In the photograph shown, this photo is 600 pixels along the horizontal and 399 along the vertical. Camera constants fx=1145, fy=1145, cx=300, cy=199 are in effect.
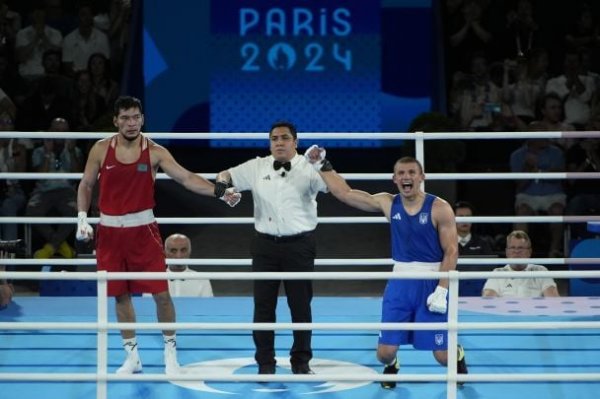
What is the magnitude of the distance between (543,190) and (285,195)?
452 centimetres

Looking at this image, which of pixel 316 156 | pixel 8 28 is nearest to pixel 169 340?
pixel 316 156

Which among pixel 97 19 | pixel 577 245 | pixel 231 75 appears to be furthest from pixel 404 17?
pixel 577 245

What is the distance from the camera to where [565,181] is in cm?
1061

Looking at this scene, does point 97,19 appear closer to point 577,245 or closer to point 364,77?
point 364,77

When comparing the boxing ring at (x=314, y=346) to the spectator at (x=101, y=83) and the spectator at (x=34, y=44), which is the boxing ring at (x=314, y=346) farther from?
the spectator at (x=34, y=44)

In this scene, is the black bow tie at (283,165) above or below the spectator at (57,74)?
below

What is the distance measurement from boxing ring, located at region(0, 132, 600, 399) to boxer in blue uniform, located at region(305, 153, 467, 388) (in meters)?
0.24

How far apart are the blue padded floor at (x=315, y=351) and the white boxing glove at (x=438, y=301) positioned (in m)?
0.47

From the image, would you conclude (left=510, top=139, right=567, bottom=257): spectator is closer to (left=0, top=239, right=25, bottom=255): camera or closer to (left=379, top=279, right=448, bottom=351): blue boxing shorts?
(left=379, top=279, right=448, bottom=351): blue boxing shorts

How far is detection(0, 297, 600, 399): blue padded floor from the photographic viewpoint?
19.7 feet

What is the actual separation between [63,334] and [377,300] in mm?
2187

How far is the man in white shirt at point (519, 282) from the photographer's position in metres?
7.93

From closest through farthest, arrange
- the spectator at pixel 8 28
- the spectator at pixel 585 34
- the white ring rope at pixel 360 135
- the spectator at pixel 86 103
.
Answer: the white ring rope at pixel 360 135 < the spectator at pixel 86 103 < the spectator at pixel 585 34 < the spectator at pixel 8 28

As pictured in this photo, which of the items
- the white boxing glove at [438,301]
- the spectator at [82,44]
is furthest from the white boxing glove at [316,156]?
the spectator at [82,44]
